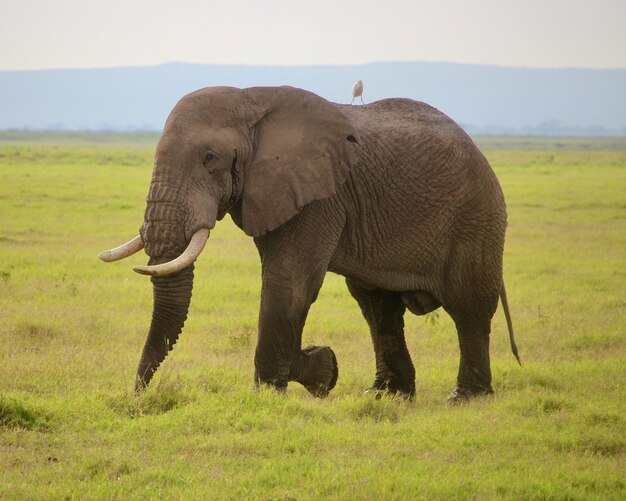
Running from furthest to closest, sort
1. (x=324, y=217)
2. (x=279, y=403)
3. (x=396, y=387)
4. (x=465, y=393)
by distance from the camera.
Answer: (x=396, y=387) < (x=465, y=393) < (x=324, y=217) < (x=279, y=403)

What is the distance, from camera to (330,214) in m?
7.76

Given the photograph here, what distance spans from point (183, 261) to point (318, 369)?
5.83 ft

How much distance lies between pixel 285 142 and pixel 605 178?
32.9 m

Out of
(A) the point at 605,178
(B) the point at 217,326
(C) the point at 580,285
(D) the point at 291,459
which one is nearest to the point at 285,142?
(D) the point at 291,459

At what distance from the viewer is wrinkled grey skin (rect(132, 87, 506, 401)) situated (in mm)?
7172

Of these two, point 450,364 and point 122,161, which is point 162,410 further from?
point 122,161

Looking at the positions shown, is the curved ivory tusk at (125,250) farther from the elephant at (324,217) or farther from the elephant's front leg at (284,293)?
the elephant's front leg at (284,293)

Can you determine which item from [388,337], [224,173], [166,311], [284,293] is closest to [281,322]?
[284,293]

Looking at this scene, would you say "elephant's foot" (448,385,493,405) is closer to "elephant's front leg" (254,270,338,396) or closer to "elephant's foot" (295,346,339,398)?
"elephant's foot" (295,346,339,398)

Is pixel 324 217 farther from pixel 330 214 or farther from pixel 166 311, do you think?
pixel 166 311

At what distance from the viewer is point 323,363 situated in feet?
26.7

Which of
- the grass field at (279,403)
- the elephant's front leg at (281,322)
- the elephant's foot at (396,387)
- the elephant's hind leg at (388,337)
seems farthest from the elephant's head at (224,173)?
the elephant's foot at (396,387)

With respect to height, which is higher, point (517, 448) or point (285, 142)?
point (285, 142)

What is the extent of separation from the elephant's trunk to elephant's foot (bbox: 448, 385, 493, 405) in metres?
2.49
